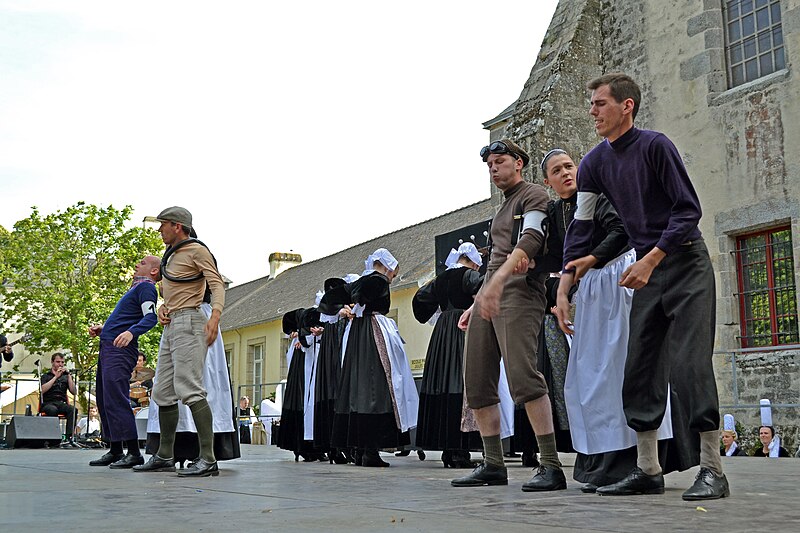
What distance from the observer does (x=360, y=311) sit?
8.48 m

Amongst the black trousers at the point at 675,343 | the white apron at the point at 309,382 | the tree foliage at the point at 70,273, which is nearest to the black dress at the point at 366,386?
the white apron at the point at 309,382

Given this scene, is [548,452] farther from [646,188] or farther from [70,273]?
[70,273]

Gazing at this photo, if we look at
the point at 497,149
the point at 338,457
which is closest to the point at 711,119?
the point at 338,457

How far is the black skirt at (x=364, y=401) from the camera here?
798 cm

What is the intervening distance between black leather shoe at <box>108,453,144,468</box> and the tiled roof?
19692mm

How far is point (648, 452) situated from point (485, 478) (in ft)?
3.69

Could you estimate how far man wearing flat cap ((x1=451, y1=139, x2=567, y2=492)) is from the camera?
4770mm

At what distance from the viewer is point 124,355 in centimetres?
766

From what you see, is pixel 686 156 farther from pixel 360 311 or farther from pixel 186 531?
pixel 186 531

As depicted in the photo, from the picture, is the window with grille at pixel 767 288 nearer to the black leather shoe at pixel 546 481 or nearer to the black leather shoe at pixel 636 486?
the black leather shoe at pixel 546 481

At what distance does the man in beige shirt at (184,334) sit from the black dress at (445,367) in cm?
201


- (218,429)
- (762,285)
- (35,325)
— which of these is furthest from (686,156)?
(35,325)

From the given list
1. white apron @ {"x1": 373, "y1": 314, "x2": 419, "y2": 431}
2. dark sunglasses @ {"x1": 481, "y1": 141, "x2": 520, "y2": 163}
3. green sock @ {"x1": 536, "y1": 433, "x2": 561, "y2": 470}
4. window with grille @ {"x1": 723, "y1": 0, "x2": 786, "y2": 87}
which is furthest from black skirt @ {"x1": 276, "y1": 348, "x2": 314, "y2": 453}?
window with grille @ {"x1": 723, "y1": 0, "x2": 786, "y2": 87}

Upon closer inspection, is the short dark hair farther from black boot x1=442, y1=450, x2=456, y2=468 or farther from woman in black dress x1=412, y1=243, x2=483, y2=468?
black boot x1=442, y1=450, x2=456, y2=468
